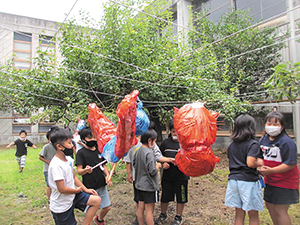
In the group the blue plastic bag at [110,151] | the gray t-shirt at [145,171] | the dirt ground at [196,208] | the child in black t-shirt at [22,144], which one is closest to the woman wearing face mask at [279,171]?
the dirt ground at [196,208]

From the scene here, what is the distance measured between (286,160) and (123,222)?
2.50 meters

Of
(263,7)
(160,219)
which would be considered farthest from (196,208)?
(263,7)

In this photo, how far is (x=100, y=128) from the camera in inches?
106

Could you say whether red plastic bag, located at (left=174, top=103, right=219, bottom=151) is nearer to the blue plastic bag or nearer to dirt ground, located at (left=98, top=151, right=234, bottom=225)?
the blue plastic bag

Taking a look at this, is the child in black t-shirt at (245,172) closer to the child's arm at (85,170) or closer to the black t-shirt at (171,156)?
the black t-shirt at (171,156)

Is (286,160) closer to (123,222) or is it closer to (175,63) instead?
(123,222)

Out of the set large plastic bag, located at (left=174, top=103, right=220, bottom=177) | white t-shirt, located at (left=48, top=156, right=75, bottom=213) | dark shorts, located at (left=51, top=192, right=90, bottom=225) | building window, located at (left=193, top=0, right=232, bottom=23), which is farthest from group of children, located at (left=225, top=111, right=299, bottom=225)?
building window, located at (left=193, top=0, right=232, bottom=23)

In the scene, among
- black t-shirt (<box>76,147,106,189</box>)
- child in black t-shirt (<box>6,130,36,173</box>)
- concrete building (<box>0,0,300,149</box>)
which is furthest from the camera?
concrete building (<box>0,0,300,149</box>)

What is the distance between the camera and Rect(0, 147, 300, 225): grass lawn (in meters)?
3.47

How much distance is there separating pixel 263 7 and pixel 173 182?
8.91m

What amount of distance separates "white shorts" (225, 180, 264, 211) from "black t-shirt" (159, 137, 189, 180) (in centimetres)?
94

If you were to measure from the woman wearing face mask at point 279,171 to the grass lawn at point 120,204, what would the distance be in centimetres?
117

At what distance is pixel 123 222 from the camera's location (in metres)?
3.39

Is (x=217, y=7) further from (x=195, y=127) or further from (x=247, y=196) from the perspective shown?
(x=247, y=196)
